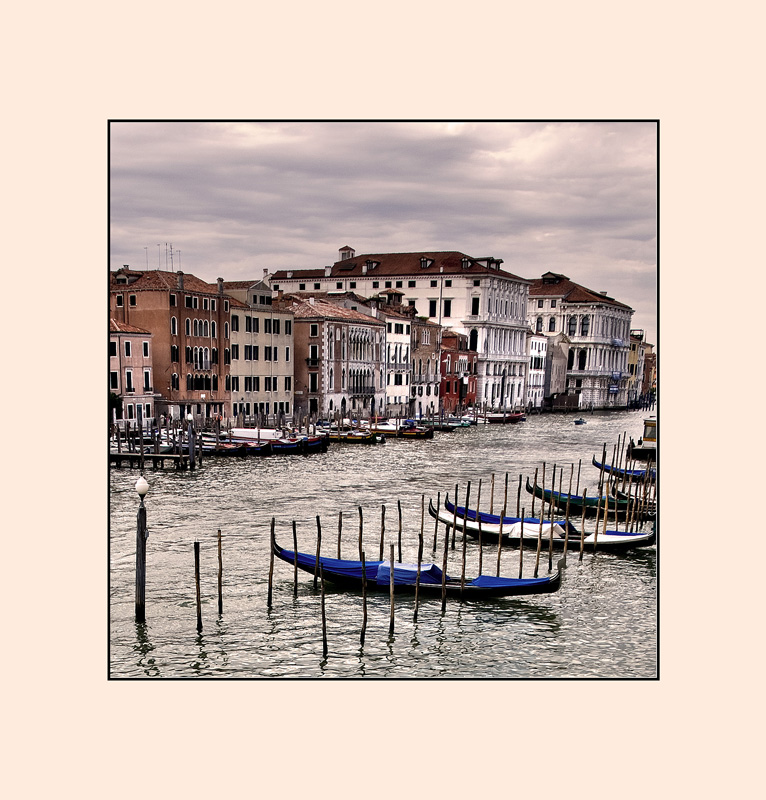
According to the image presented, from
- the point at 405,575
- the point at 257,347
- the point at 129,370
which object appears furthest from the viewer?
the point at 257,347

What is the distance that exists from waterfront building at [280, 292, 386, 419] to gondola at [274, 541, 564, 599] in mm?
3101

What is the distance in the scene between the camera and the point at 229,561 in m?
7.01

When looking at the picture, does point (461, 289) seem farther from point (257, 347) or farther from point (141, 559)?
point (141, 559)

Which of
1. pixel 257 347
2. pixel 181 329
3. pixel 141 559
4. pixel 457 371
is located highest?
pixel 181 329

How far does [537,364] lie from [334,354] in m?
3.01

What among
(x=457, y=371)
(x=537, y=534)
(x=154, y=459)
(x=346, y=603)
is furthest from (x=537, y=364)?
(x=154, y=459)

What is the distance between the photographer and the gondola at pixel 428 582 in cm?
605

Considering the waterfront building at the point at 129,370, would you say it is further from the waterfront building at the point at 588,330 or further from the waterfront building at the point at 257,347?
the waterfront building at the point at 588,330

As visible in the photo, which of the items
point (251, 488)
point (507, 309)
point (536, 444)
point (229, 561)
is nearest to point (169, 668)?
point (229, 561)

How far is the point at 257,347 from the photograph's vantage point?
26.9ft

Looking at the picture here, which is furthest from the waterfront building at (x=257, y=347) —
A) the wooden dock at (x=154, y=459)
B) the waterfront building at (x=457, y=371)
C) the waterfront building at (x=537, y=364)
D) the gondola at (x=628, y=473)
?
the gondola at (x=628, y=473)

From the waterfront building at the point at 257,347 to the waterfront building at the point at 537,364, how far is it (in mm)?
1807

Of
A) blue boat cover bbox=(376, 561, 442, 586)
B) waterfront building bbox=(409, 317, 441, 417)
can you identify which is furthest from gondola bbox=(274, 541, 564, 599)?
waterfront building bbox=(409, 317, 441, 417)
